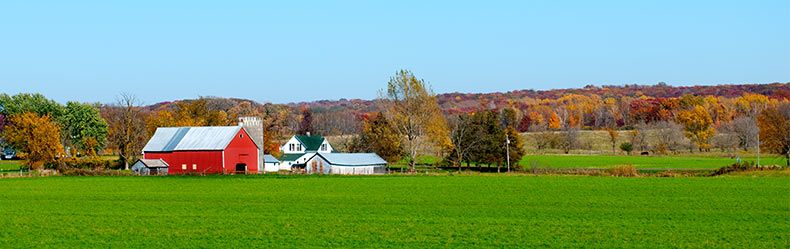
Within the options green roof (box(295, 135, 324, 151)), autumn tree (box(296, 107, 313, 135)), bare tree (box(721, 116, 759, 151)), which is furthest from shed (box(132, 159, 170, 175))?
autumn tree (box(296, 107, 313, 135))

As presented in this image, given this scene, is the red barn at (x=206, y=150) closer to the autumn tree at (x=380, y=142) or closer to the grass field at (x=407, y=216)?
the autumn tree at (x=380, y=142)

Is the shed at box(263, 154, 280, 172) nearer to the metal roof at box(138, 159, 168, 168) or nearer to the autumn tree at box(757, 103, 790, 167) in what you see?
the metal roof at box(138, 159, 168, 168)

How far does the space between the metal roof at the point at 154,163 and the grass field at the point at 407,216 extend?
73.9 feet

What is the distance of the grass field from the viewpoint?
68.6 feet

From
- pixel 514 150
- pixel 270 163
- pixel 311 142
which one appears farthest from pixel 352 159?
pixel 311 142

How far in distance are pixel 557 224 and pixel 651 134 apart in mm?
124075

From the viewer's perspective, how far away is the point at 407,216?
2708cm

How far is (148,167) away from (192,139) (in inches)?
190

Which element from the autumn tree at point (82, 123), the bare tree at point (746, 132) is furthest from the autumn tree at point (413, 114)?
the bare tree at point (746, 132)

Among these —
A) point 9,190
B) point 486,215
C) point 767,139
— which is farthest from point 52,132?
point 767,139

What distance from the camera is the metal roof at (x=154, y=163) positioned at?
6681 centimetres

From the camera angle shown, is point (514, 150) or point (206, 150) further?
point (514, 150)

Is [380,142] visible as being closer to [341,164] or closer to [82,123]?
[341,164]

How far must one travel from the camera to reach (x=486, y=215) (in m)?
27.1
